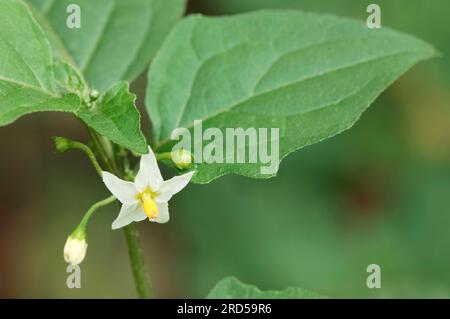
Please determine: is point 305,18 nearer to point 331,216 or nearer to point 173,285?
point 331,216

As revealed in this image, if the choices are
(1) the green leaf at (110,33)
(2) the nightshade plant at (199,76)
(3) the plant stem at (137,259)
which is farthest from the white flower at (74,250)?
(1) the green leaf at (110,33)

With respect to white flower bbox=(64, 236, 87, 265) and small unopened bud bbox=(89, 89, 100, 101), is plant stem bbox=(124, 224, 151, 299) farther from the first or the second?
small unopened bud bbox=(89, 89, 100, 101)

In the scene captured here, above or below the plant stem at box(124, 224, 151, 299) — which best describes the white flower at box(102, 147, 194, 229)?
above

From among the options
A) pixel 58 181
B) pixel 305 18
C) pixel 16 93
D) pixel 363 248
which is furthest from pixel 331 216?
pixel 16 93

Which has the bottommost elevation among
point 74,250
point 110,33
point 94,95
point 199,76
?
point 74,250

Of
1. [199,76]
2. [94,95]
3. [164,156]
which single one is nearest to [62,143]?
[94,95]

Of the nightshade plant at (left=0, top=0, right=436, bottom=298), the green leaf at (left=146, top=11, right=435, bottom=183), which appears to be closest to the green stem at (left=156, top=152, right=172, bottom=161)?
the nightshade plant at (left=0, top=0, right=436, bottom=298)

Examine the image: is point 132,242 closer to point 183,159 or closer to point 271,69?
point 183,159
